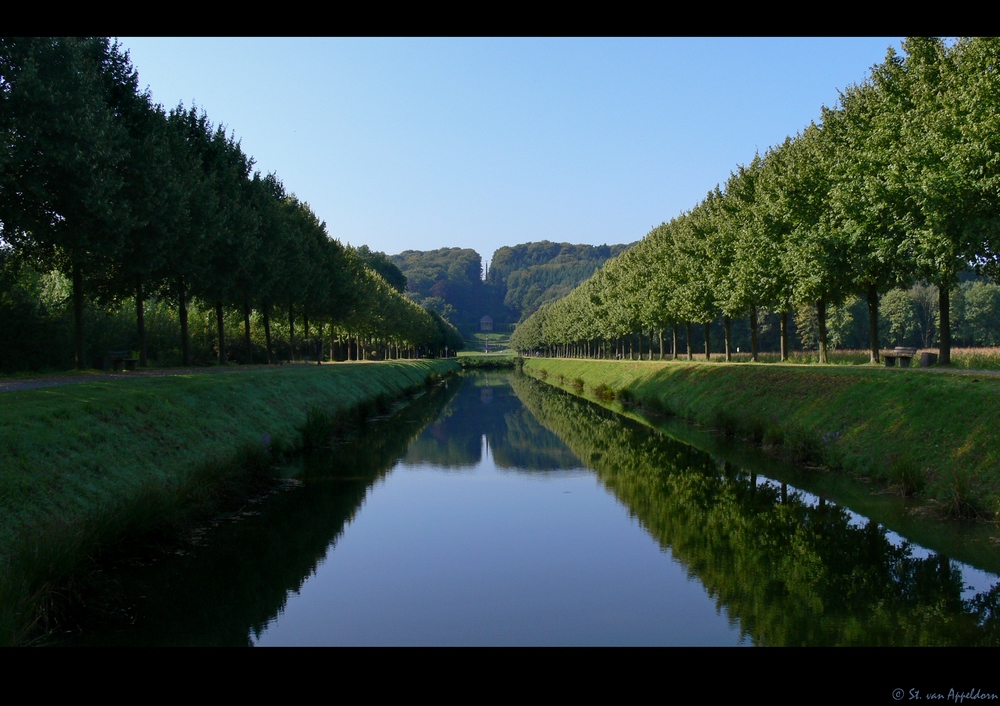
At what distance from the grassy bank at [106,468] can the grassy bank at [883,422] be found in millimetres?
15050

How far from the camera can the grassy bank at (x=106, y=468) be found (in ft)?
32.1

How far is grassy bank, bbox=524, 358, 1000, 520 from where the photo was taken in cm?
1558

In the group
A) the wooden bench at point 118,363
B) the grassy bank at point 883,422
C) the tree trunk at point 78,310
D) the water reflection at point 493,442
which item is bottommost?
the water reflection at point 493,442

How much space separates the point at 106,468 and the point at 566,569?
29.1 feet

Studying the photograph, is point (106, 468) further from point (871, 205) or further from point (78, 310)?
point (871, 205)

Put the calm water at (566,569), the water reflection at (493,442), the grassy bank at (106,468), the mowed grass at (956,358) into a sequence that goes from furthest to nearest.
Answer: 1. the mowed grass at (956,358)
2. the water reflection at (493,442)
3. the grassy bank at (106,468)
4. the calm water at (566,569)

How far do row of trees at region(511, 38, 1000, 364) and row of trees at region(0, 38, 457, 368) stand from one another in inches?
1063

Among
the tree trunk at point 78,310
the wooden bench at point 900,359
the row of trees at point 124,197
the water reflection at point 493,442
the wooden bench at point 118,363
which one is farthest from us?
the wooden bench at point 900,359

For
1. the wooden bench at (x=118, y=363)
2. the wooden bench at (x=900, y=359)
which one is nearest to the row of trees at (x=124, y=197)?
the wooden bench at (x=118, y=363)

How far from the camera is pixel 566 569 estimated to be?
12398 millimetres

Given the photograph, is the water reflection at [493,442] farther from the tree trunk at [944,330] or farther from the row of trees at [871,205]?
the tree trunk at [944,330]

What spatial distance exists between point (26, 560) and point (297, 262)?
41919mm

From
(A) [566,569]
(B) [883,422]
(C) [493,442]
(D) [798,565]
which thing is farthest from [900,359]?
(A) [566,569]
